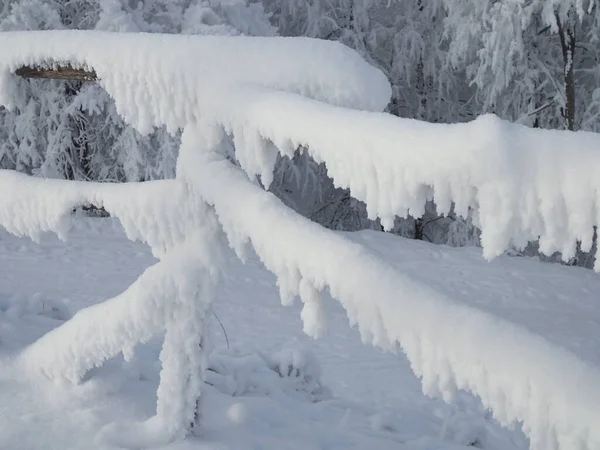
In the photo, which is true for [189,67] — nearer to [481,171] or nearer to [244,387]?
[481,171]

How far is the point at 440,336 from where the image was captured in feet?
5.12

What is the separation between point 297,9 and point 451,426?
11.7 m

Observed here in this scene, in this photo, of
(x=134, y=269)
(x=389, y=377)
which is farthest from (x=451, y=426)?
(x=134, y=269)

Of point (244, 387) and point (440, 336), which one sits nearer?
point (440, 336)

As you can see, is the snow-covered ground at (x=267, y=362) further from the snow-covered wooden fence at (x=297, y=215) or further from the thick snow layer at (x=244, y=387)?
the snow-covered wooden fence at (x=297, y=215)

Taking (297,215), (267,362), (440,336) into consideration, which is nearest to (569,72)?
(267,362)

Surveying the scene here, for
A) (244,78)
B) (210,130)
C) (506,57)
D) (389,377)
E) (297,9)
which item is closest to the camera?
(244,78)

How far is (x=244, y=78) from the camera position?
8.00 feet

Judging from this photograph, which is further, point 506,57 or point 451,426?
point 506,57

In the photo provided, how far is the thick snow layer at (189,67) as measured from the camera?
2.22 m

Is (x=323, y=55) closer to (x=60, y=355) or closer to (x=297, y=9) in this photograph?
(x=60, y=355)

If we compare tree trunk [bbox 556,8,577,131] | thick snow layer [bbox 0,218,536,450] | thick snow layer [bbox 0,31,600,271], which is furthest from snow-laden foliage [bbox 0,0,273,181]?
thick snow layer [bbox 0,31,600,271]

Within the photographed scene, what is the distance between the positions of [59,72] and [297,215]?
4.71 ft

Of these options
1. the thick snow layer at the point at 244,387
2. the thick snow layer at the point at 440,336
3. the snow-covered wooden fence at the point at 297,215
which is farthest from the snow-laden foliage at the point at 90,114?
the thick snow layer at the point at 440,336
